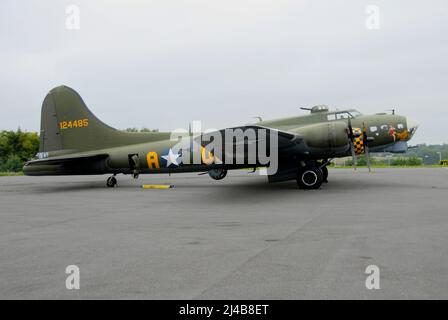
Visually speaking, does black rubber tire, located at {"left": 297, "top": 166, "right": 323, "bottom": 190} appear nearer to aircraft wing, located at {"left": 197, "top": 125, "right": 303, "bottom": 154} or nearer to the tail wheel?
aircraft wing, located at {"left": 197, "top": 125, "right": 303, "bottom": 154}

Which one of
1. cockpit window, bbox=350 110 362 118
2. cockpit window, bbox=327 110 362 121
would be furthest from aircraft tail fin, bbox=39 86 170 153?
cockpit window, bbox=350 110 362 118

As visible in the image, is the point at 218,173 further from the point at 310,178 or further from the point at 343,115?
the point at 343,115

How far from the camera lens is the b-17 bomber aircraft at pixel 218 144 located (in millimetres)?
14203

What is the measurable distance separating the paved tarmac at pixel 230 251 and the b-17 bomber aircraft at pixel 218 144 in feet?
14.0

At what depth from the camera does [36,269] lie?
186 inches

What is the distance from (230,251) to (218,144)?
8749 millimetres

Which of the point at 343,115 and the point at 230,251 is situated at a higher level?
the point at 343,115

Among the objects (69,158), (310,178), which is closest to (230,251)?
(310,178)

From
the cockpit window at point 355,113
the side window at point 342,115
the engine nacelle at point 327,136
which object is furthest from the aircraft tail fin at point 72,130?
the cockpit window at point 355,113

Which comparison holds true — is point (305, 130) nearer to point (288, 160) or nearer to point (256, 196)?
Result: point (288, 160)

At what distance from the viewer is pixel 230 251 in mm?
5492

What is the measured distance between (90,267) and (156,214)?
4719 millimetres
